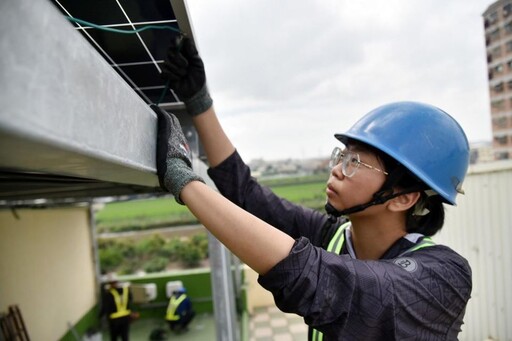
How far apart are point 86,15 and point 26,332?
21.1ft

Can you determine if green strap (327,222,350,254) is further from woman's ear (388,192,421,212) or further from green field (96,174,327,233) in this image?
green field (96,174,327,233)

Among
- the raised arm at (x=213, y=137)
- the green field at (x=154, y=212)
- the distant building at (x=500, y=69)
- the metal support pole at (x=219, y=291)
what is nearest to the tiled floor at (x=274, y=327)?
the metal support pole at (x=219, y=291)

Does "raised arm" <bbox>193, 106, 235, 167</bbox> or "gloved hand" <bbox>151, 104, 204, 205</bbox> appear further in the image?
"raised arm" <bbox>193, 106, 235, 167</bbox>

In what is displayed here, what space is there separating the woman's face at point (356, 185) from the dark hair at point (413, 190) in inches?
1.4

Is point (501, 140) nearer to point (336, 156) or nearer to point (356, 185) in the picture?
point (336, 156)

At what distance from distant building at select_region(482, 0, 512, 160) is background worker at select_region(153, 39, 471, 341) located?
1022 inches

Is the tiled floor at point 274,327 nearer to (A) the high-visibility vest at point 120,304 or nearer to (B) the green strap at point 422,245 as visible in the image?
(A) the high-visibility vest at point 120,304

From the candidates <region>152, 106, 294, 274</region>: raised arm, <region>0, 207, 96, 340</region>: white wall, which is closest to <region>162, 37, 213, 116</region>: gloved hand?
<region>152, 106, 294, 274</region>: raised arm

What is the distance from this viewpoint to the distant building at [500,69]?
24234 mm

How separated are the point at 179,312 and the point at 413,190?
7.80 m

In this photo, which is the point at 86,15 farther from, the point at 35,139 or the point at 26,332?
the point at 26,332

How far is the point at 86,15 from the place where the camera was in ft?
4.44

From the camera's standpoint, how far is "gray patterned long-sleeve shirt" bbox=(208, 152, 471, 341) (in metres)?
1.09

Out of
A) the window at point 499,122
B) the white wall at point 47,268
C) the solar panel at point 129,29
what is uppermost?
the window at point 499,122
